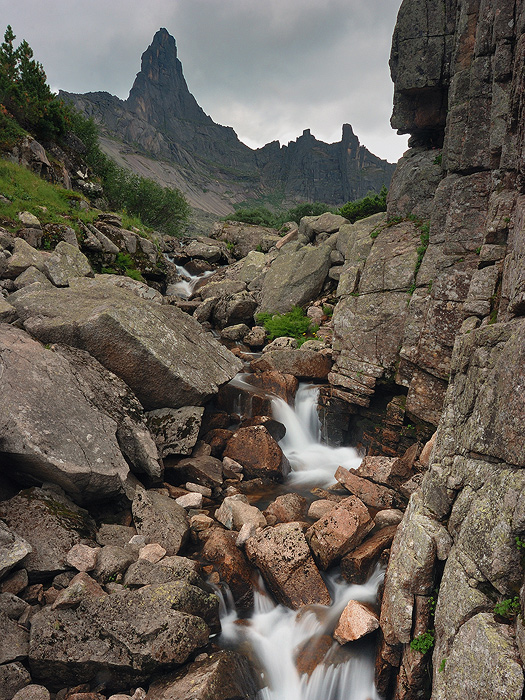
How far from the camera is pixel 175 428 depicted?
1120 cm

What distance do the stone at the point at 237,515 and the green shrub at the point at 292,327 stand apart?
11825mm

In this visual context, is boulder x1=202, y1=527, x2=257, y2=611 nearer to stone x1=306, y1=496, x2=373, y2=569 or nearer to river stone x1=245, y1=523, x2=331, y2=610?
river stone x1=245, y1=523, x2=331, y2=610

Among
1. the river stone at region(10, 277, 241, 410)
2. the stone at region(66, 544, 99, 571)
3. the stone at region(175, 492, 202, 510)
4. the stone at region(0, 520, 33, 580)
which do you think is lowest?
the stone at region(66, 544, 99, 571)

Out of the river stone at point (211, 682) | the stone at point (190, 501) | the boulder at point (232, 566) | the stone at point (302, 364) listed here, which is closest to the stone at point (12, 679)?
the river stone at point (211, 682)

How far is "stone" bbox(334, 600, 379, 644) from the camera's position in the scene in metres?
6.42

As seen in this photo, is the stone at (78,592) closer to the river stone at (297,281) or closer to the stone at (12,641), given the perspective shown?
the stone at (12,641)

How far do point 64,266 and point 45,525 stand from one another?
33.3ft

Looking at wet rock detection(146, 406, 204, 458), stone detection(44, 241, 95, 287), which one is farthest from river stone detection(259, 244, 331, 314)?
wet rock detection(146, 406, 204, 458)

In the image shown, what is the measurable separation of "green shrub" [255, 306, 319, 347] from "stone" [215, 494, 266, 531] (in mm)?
11825

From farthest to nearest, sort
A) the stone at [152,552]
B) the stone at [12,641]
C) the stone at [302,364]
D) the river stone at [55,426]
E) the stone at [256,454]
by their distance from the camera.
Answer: the stone at [302,364] → the stone at [256,454] → the stone at [152,552] → the river stone at [55,426] → the stone at [12,641]

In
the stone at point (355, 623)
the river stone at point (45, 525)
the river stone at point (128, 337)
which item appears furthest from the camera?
the river stone at point (128, 337)

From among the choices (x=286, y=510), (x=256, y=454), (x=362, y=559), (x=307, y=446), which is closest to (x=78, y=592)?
(x=286, y=510)

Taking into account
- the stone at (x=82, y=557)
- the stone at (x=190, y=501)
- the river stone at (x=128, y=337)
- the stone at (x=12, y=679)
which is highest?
the river stone at (x=128, y=337)

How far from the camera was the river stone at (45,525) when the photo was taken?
20.7 ft
